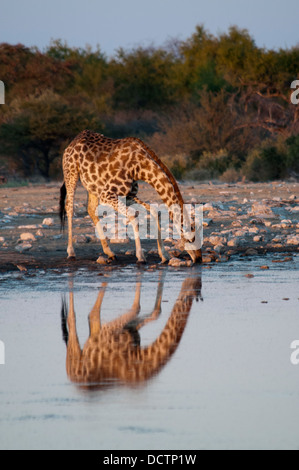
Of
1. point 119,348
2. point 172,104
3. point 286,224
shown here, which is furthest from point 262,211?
point 172,104

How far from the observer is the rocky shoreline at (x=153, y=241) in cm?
1109

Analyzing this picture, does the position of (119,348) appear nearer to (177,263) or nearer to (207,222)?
(177,263)

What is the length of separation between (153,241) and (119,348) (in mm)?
6436

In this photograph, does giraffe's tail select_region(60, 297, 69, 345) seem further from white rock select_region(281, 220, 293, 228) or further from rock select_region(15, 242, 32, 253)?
white rock select_region(281, 220, 293, 228)

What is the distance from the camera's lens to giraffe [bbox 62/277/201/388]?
5.38m

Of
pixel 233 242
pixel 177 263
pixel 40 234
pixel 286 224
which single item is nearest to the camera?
Result: pixel 177 263

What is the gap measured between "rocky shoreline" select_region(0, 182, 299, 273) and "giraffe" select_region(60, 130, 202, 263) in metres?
0.36

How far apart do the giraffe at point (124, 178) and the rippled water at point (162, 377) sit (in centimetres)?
203

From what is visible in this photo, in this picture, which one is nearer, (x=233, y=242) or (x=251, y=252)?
(x=251, y=252)

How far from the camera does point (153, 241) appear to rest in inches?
494

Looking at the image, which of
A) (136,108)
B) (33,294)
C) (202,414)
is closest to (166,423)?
(202,414)

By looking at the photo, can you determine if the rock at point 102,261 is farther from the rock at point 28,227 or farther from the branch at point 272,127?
the branch at point 272,127
